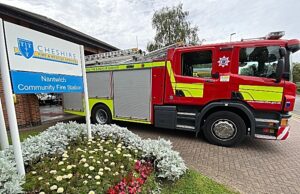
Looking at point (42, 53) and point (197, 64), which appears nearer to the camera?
point (42, 53)

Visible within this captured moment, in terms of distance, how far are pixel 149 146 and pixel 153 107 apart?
239 cm

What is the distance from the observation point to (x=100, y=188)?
2.00 metres

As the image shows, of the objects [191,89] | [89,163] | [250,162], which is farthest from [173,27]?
[89,163]

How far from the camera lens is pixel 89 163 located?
2426 millimetres

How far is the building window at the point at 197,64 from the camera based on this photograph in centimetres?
464

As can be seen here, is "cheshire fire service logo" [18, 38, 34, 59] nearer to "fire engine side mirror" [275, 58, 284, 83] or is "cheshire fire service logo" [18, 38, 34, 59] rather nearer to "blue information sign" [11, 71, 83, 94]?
"blue information sign" [11, 71, 83, 94]

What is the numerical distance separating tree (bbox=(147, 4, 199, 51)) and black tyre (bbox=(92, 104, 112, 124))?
12.5 m

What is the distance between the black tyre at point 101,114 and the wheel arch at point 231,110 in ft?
11.3

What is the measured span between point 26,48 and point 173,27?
16.7 m

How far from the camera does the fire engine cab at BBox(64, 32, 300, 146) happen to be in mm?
4012

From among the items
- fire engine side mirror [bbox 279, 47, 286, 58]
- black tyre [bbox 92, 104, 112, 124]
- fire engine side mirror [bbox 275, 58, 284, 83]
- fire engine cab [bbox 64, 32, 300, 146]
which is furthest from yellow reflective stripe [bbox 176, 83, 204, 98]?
black tyre [bbox 92, 104, 112, 124]

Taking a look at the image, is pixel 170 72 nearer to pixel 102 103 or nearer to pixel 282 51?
pixel 282 51

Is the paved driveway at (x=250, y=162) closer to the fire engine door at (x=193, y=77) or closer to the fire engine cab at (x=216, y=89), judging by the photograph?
the fire engine cab at (x=216, y=89)

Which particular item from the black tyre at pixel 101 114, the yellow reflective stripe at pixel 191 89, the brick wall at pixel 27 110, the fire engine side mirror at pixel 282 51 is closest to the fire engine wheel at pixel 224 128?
the yellow reflective stripe at pixel 191 89
